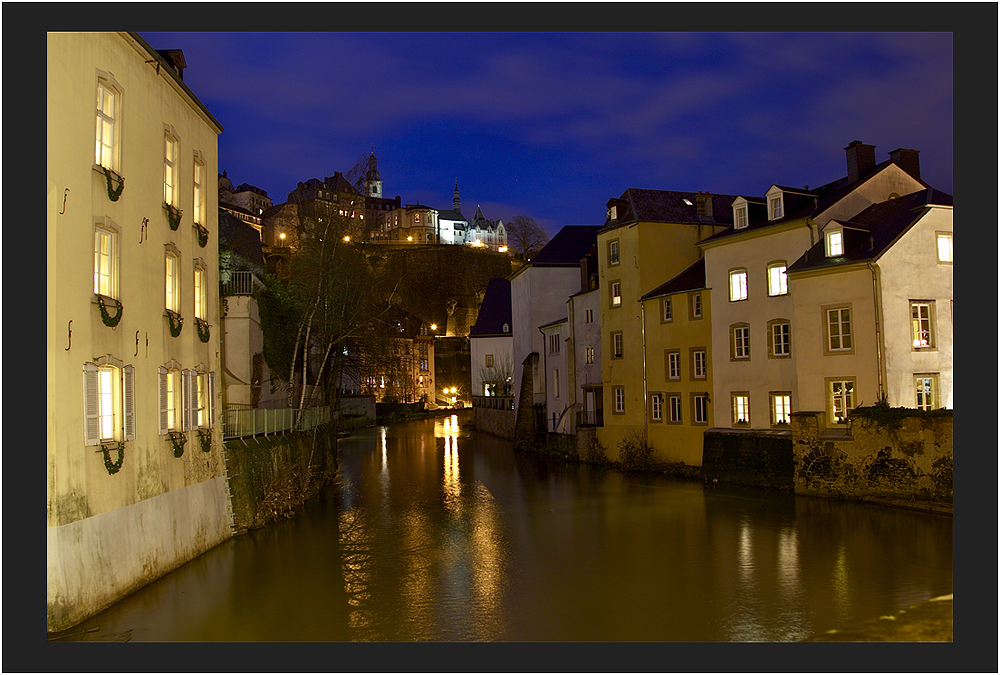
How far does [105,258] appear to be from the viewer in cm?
1348

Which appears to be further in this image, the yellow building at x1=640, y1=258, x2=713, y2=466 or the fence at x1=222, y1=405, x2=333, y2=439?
the yellow building at x1=640, y1=258, x2=713, y2=466

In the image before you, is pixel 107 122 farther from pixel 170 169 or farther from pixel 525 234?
pixel 525 234

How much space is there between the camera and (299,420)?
27000mm

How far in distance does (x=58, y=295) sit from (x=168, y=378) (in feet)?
17.2

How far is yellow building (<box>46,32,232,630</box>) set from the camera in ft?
37.9

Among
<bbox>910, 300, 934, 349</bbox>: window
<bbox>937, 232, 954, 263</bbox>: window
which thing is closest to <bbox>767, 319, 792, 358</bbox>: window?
<bbox>910, 300, 934, 349</bbox>: window

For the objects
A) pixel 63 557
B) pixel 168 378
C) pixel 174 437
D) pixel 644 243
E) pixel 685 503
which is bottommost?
pixel 685 503

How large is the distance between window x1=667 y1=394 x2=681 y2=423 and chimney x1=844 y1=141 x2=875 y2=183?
33.8ft

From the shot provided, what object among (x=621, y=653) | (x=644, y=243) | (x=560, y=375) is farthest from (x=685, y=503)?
(x=560, y=375)

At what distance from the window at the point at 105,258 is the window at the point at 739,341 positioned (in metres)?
21.7

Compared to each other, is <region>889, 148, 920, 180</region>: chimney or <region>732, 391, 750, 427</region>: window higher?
<region>889, 148, 920, 180</region>: chimney

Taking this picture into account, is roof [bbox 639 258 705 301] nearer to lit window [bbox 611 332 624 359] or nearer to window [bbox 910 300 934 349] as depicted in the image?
lit window [bbox 611 332 624 359]

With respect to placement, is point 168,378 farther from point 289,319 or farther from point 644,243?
point 644,243

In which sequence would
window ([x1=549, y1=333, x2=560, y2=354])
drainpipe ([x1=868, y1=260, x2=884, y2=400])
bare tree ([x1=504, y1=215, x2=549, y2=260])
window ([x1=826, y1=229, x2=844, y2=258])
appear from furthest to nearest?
bare tree ([x1=504, y1=215, x2=549, y2=260]) < window ([x1=549, y1=333, x2=560, y2=354]) < window ([x1=826, y1=229, x2=844, y2=258]) < drainpipe ([x1=868, y1=260, x2=884, y2=400])
